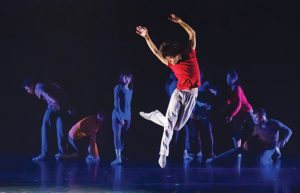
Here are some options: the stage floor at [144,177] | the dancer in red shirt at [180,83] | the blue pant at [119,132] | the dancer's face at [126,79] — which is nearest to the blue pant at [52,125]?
the stage floor at [144,177]

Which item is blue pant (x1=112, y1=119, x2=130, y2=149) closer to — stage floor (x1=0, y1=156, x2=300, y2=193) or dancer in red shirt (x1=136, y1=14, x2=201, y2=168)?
stage floor (x1=0, y1=156, x2=300, y2=193)

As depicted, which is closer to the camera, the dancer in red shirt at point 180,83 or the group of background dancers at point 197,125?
the dancer in red shirt at point 180,83

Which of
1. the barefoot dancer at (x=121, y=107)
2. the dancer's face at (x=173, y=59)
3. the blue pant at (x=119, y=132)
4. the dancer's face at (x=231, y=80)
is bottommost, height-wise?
the blue pant at (x=119, y=132)

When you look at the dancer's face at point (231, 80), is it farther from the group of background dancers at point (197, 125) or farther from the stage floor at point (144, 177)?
the stage floor at point (144, 177)

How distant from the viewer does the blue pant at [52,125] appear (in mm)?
9836

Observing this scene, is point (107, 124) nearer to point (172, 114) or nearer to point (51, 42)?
point (51, 42)

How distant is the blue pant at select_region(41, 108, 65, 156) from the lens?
984cm

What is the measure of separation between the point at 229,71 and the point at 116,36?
1.96 metres

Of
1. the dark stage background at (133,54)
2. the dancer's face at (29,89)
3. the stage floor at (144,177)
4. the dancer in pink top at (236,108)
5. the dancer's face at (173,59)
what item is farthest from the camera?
the dancer's face at (29,89)

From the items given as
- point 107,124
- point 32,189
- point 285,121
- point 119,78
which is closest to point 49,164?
point 107,124

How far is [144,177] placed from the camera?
788cm

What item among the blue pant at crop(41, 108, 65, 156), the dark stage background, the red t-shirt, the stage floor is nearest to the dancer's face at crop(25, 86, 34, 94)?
the dark stage background

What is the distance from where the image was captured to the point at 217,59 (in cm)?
980

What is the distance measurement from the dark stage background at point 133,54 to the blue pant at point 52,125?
0.11 m
